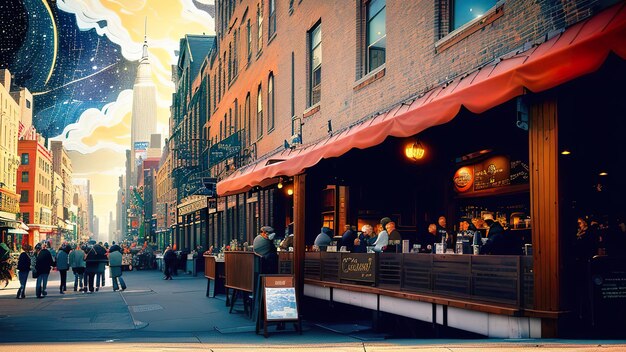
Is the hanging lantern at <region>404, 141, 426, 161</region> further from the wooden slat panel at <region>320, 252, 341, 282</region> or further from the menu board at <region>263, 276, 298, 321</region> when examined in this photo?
the menu board at <region>263, 276, 298, 321</region>

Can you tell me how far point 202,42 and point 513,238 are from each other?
48656mm

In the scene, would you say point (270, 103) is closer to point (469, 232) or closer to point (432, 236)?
point (432, 236)

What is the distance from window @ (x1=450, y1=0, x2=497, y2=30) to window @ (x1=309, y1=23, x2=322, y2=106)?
301 inches

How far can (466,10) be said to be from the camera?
12.8 metres

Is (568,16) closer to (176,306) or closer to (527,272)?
(527,272)

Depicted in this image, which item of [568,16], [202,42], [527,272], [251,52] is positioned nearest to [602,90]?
[568,16]

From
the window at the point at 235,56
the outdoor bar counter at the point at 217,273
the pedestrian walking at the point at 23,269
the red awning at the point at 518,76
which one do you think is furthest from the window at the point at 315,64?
the window at the point at 235,56

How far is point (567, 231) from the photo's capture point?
8031 millimetres

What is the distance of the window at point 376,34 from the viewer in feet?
53.7

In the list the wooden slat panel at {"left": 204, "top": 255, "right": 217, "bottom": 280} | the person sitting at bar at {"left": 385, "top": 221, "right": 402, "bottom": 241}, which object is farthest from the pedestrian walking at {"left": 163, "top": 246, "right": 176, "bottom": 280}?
the person sitting at bar at {"left": 385, "top": 221, "right": 402, "bottom": 241}

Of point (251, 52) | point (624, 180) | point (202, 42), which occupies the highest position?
point (202, 42)

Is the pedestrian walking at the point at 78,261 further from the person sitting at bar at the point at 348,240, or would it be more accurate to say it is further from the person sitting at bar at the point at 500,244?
the person sitting at bar at the point at 500,244

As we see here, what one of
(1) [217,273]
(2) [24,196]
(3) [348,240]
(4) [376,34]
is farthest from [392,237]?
(2) [24,196]

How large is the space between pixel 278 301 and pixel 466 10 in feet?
20.8
